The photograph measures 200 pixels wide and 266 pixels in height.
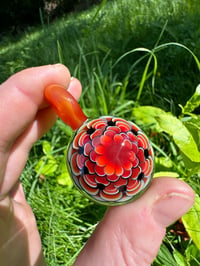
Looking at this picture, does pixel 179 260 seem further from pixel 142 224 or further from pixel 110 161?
pixel 110 161

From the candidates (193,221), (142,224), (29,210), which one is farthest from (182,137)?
(29,210)

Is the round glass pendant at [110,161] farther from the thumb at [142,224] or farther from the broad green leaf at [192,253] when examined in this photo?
the broad green leaf at [192,253]

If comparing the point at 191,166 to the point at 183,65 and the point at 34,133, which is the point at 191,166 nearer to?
the point at 34,133

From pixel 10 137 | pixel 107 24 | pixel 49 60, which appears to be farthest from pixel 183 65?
pixel 10 137

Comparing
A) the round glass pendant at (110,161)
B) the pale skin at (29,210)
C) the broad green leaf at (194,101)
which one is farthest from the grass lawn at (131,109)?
the round glass pendant at (110,161)

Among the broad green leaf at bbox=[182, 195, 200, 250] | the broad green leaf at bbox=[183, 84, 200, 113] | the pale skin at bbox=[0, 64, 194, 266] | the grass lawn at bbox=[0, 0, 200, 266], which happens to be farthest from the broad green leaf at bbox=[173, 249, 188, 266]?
the broad green leaf at bbox=[183, 84, 200, 113]

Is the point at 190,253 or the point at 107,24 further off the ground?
the point at 107,24
